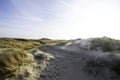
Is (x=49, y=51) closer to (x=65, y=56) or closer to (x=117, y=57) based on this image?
(x=65, y=56)

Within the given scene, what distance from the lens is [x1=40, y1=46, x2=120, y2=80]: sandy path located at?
35.1 ft

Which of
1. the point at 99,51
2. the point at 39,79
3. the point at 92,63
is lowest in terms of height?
the point at 39,79

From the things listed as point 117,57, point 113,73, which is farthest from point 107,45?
point 113,73

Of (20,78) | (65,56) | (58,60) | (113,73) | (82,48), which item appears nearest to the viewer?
(20,78)

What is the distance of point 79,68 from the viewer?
11.7m

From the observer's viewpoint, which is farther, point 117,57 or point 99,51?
point 99,51

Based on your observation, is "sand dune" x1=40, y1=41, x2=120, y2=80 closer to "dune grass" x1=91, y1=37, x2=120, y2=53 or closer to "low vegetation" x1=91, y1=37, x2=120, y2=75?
"low vegetation" x1=91, y1=37, x2=120, y2=75

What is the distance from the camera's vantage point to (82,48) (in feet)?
48.4

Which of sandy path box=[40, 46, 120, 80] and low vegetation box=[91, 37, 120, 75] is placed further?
low vegetation box=[91, 37, 120, 75]

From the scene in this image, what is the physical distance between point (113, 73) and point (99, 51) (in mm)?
2731

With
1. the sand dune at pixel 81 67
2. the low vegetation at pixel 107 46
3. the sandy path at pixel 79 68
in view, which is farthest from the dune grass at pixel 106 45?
the sandy path at pixel 79 68

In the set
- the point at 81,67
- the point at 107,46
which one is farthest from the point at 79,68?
the point at 107,46

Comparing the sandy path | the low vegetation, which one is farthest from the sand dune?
the low vegetation

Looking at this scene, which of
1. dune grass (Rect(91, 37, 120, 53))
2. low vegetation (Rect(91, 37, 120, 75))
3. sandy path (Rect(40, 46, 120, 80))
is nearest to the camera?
sandy path (Rect(40, 46, 120, 80))
